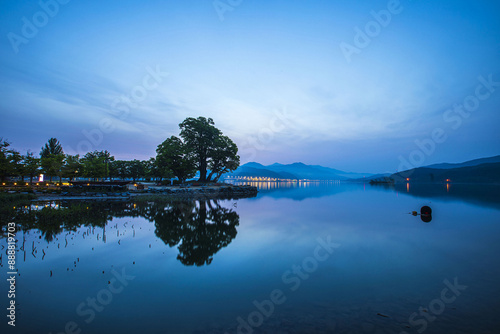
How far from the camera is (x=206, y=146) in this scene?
6506 centimetres

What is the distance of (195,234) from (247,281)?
8951 millimetres

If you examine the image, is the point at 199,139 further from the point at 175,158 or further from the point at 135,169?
the point at 135,169

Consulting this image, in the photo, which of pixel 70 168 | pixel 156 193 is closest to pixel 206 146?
pixel 156 193

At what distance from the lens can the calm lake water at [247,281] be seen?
269 inches

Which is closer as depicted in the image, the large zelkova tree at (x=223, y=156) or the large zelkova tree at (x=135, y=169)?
the large zelkova tree at (x=223, y=156)

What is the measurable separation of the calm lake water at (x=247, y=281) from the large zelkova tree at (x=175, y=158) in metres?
38.7

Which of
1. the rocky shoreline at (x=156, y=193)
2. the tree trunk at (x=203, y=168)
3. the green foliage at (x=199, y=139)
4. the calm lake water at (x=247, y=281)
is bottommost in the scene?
the calm lake water at (x=247, y=281)

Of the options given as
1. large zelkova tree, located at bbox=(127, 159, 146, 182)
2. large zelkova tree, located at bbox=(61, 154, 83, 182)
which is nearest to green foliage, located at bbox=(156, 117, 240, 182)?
large zelkova tree, located at bbox=(61, 154, 83, 182)

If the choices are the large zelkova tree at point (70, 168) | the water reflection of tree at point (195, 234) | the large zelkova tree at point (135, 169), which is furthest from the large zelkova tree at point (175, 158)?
the water reflection of tree at point (195, 234)

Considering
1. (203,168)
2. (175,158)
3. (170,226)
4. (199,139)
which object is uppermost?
(199,139)

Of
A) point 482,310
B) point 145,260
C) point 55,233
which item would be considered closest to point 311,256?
point 482,310

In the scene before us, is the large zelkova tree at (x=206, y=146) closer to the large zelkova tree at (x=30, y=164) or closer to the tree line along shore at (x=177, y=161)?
the tree line along shore at (x=177, y=161)

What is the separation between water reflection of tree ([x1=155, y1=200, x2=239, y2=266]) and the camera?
523 inches

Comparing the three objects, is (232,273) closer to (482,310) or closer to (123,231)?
(482,310)
